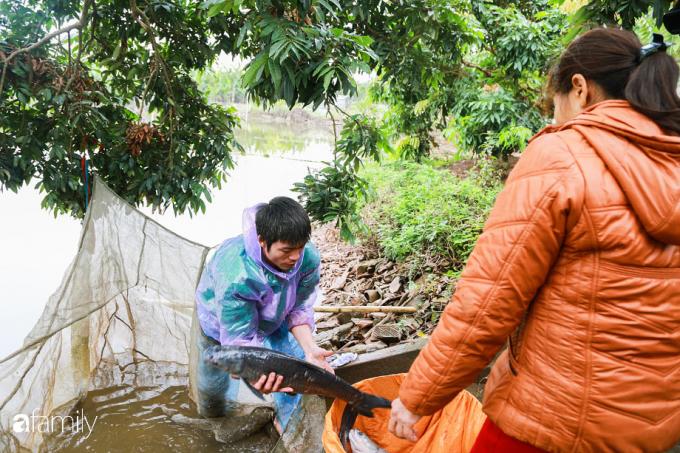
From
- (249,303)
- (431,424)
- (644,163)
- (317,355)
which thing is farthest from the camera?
(317,355)

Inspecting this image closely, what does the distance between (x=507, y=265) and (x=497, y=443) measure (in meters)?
0.53

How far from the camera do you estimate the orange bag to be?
2123 millimetres

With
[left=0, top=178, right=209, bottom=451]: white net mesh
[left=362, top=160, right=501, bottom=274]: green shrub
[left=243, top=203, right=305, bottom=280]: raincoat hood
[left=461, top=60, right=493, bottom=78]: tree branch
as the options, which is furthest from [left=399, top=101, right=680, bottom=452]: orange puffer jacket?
[left=461, top=60, right=493, bottom=78]: tree branch

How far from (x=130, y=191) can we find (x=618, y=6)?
340 centimetres

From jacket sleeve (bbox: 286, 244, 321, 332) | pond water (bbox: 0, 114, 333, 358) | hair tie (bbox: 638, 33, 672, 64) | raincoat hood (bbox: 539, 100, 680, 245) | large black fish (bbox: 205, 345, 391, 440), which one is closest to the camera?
raincoat hood (bbox: 539, 100, 680, 245)

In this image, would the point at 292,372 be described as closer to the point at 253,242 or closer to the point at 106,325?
the point at 253,242

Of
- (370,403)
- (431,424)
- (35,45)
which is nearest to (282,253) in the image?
(370,403)

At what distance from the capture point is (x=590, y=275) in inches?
41.8

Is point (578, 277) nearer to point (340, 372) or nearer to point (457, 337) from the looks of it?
point (457, 337)

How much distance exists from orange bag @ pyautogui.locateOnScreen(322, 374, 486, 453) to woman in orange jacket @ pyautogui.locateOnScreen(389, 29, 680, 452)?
945mm

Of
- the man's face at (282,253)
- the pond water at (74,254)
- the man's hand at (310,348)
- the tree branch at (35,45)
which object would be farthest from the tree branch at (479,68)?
the man's face at (282,253)

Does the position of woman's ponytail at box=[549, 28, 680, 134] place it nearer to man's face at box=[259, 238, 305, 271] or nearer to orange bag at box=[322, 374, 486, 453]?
man's face at box=[259, 238, 305, 271]

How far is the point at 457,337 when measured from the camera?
1188 mm

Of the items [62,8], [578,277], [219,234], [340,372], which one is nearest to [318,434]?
[340,372]
